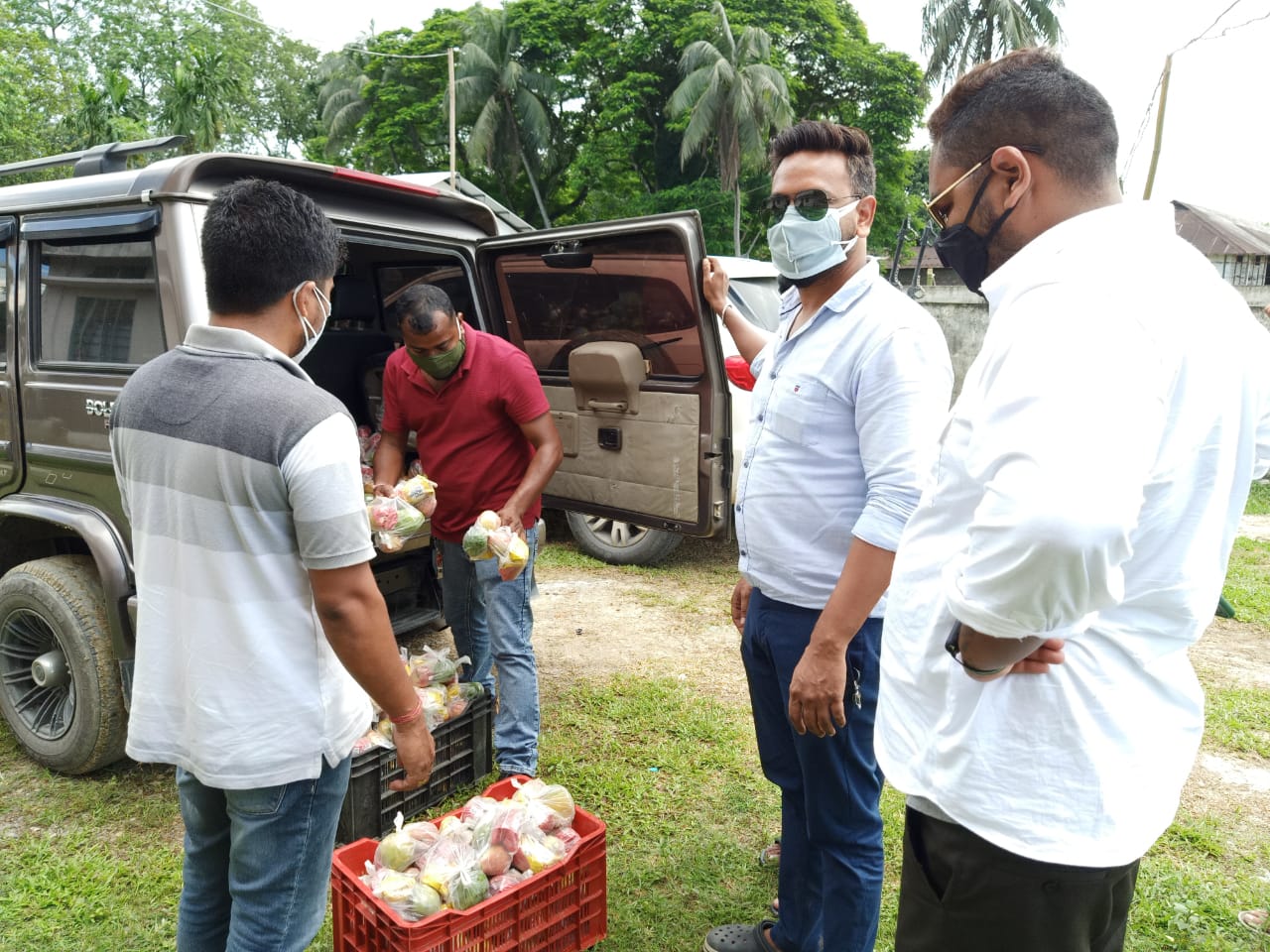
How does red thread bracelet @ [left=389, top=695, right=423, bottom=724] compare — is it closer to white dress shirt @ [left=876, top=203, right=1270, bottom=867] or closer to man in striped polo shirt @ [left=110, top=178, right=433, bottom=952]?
man in striped polo shirt @ [left=110, top=178, right=433, bottom=952]

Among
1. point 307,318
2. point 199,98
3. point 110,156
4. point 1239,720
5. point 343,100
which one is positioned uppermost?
point 343,100

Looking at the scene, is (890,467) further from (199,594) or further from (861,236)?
(199,594)

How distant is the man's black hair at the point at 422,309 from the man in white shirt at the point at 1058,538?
215 cm

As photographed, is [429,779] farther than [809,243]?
Yes

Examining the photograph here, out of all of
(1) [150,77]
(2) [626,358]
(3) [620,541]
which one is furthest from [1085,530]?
(1) [150,77]

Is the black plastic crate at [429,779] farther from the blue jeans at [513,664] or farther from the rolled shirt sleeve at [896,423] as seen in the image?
the rolled shirt sleeve at [896,423]

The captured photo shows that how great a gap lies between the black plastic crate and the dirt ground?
94cm

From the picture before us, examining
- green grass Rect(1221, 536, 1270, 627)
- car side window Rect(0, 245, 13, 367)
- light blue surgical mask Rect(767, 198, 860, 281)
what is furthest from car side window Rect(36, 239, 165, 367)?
green grass Rect(1221, 536, 1270, 627)

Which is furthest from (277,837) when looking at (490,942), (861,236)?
(861,236)

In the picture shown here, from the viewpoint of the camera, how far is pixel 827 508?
214cm

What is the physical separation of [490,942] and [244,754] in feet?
3.13

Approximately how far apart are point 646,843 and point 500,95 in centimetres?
3118

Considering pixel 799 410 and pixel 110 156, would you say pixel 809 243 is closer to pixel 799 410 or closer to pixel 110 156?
pixel 799 410

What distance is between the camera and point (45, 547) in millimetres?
3719
